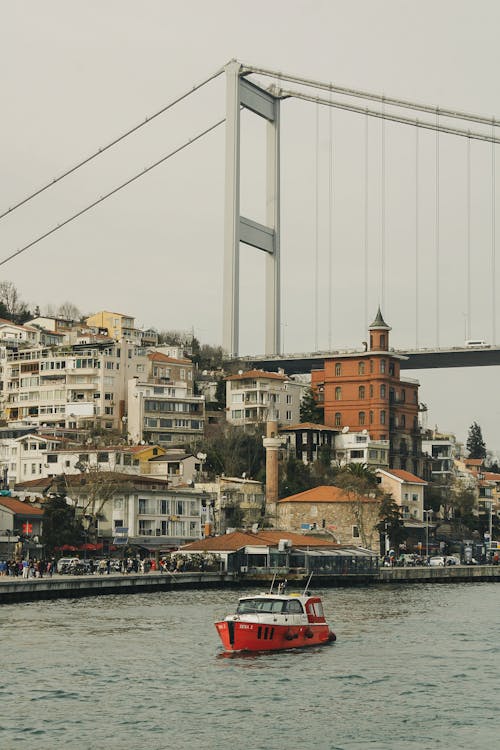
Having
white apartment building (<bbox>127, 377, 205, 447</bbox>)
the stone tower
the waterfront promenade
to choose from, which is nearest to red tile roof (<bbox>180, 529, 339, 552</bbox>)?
the waterfront promenade

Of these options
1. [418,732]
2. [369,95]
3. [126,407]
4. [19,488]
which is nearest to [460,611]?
[418,732]

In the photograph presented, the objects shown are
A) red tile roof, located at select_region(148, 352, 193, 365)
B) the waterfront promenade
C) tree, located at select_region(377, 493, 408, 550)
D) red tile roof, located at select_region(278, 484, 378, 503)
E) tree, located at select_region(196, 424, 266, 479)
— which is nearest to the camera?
the waterfront promenade

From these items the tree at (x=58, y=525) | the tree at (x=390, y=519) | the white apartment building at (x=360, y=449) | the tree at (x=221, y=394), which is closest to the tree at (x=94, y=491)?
the tree at (x=58, y=525)

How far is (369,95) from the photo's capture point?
144m

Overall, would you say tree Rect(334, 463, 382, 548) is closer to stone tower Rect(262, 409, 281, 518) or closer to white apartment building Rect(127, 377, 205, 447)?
stone tower Rect(262, 409, 281, 518)

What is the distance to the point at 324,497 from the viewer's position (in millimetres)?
117312

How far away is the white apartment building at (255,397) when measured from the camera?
138125 mm

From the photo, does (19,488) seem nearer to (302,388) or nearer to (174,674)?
(302,388)

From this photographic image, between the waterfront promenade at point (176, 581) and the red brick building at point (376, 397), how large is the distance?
28506mm

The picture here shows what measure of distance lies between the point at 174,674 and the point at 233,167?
330ft

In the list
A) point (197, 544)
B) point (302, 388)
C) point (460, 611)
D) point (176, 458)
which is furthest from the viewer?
point (302, 388)

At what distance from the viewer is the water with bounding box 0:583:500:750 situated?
37.1m

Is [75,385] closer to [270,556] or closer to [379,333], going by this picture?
[379,333]

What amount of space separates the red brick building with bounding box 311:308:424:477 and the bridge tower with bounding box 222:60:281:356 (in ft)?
28.3
